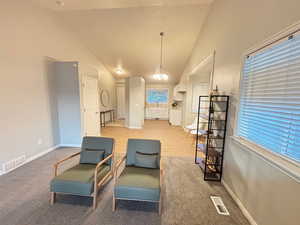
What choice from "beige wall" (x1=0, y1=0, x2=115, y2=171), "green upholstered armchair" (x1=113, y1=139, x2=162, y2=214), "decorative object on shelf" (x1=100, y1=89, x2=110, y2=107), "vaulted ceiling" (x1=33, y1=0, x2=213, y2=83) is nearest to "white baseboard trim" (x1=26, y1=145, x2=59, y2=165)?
"beige wall" (x1=0, y1=0, x2=115, y2=171)

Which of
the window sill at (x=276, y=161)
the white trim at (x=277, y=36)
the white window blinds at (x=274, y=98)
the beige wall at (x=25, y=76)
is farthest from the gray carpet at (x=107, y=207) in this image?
the white trim at (x=277, y=36)

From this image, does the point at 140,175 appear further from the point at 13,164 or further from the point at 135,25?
the point at 135,25

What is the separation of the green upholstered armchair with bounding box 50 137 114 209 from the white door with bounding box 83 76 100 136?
6.72 ft

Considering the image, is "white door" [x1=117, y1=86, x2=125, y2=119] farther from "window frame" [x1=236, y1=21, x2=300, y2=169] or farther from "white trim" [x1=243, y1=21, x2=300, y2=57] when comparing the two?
"white trim" [x1=243, y1=21, x2=300, y2=57]

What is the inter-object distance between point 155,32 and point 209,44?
190 centimetres

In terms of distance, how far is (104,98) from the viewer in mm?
7566

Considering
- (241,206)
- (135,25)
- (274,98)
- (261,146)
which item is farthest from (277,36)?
(135,25)

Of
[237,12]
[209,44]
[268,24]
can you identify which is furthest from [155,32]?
[268,24]

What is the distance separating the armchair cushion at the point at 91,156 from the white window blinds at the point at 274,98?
2281 mm

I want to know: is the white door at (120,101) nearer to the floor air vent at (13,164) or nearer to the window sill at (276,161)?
the floor air vent at (13,164)

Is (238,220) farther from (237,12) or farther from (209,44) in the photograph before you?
(209,44)

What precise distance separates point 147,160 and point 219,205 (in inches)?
47.6

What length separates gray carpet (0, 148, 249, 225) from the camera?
5.54 ft

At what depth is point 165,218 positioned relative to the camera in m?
1.73
